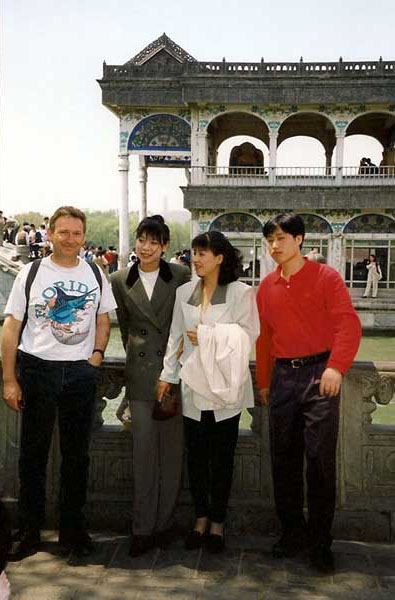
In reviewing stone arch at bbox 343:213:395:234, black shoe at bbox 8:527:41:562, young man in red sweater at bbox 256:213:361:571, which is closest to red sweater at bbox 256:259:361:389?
young man in red sweater at bbox 256:213:361:571

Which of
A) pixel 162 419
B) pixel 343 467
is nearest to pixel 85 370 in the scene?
pixel 162 419

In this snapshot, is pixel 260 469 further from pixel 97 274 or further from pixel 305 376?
pixel 97 274

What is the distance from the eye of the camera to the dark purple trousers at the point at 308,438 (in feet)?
10.2

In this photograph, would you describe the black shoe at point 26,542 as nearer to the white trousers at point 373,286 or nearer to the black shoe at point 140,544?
the black shoe at point 140,544

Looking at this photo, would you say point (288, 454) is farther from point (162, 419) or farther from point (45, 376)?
point (45, 376)

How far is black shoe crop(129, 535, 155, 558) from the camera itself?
10.8 feet

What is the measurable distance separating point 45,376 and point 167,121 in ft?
70.4

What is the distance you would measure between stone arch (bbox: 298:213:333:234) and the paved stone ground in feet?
64.2

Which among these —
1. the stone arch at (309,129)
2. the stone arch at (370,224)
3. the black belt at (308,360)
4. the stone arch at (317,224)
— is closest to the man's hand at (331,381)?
the black belt at (308,360)

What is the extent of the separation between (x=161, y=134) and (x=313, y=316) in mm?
21428

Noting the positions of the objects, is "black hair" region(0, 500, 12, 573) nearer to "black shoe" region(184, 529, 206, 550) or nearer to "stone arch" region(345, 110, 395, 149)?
"black shoe" region(184, 529, 206, 550)

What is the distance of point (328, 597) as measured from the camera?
287 centimetres

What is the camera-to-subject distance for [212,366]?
10.4 feet

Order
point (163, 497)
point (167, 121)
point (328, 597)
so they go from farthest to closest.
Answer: point (167, 121), point (163, 497), point (328, 597)
